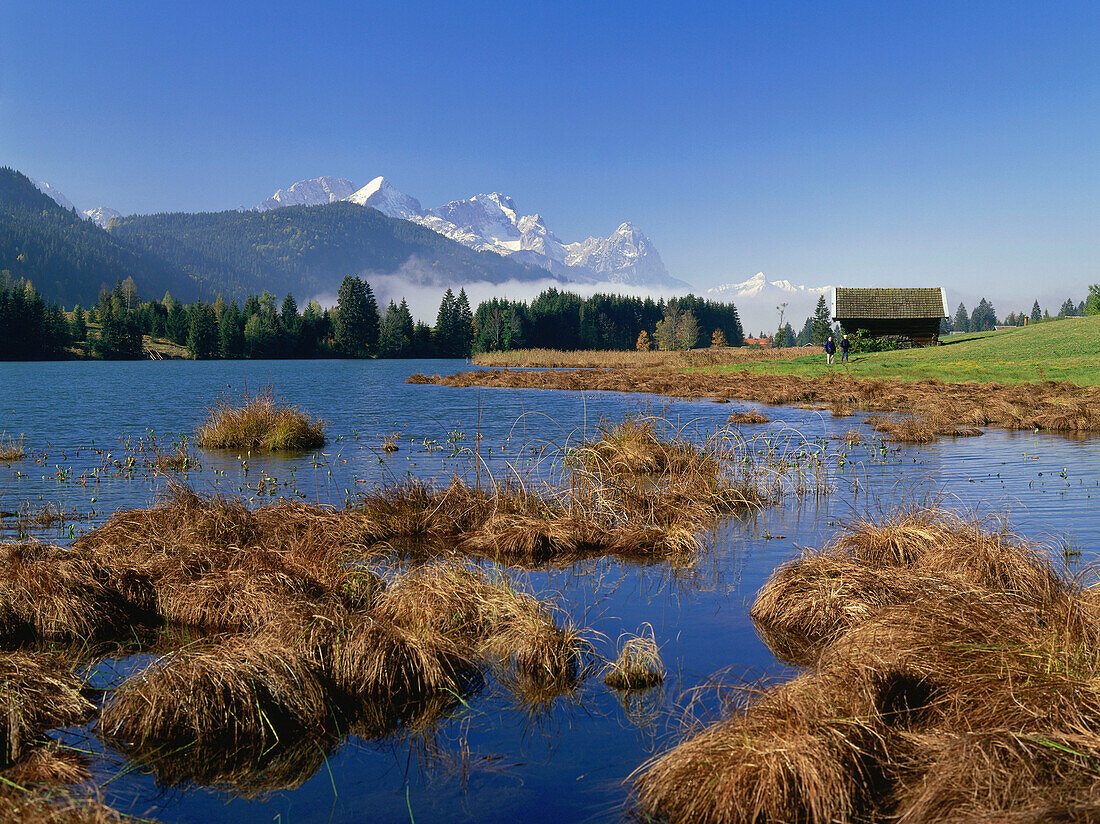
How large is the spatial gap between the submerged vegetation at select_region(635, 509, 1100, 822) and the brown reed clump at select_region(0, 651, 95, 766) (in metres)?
3.74

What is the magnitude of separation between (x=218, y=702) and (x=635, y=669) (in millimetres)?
2989

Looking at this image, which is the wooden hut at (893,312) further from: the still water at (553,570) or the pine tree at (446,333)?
the pine tree at (446,333)

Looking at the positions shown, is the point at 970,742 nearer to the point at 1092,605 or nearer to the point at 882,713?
the point at 882,713

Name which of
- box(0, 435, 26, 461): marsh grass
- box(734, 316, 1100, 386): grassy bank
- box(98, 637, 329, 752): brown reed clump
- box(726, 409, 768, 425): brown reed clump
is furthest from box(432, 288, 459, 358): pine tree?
box(98, 637, 329, 752): brown reed clump

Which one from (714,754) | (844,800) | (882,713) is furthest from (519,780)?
(882,713)

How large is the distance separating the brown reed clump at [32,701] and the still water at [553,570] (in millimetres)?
233

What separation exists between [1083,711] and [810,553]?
15.1ft

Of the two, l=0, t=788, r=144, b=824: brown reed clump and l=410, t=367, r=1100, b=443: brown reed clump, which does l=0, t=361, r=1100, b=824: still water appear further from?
l=410, t=367, r=1100, b=443: brown reed clump

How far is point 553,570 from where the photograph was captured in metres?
9.31

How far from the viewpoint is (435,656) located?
19.7 feet

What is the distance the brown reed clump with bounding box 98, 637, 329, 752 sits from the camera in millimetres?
5055

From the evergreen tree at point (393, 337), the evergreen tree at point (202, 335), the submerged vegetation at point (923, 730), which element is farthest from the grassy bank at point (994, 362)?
the evergreen tree at point (202, 335)

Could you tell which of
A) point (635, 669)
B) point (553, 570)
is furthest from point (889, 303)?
point (635, 669)

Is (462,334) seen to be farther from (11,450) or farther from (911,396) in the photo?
(11,450)
